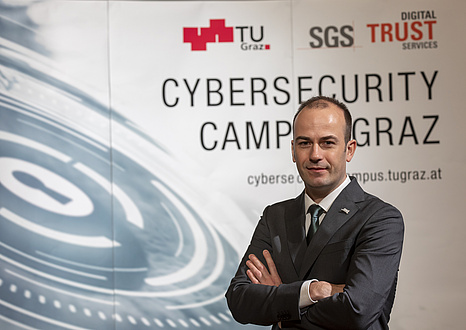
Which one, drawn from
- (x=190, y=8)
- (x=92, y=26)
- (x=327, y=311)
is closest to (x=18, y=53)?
(x=92, y=26)

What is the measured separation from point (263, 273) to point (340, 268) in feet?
1.06

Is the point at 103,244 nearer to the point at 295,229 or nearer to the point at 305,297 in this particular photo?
the point at 295,229

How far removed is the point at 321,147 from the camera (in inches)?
86.2

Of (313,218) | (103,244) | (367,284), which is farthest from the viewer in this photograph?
(103,244)

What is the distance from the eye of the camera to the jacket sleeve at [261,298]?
2.06 metres

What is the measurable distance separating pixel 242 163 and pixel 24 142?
1.56 meters

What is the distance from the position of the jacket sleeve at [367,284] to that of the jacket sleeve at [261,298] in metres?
0.06

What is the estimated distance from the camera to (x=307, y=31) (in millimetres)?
4074

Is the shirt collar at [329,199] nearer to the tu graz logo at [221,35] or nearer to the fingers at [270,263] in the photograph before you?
the fingers at [270,263]

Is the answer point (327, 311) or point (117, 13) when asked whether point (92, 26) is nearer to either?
point (117, 13)

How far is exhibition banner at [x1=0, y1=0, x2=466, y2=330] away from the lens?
402cm

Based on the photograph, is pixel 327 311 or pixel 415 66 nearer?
pixel 327 311

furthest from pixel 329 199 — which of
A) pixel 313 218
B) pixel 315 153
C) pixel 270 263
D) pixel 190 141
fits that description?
pixel 190 141

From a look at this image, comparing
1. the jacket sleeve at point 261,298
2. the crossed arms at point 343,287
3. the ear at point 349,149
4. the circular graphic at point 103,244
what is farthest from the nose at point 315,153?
the circular graphic at point 103,244
